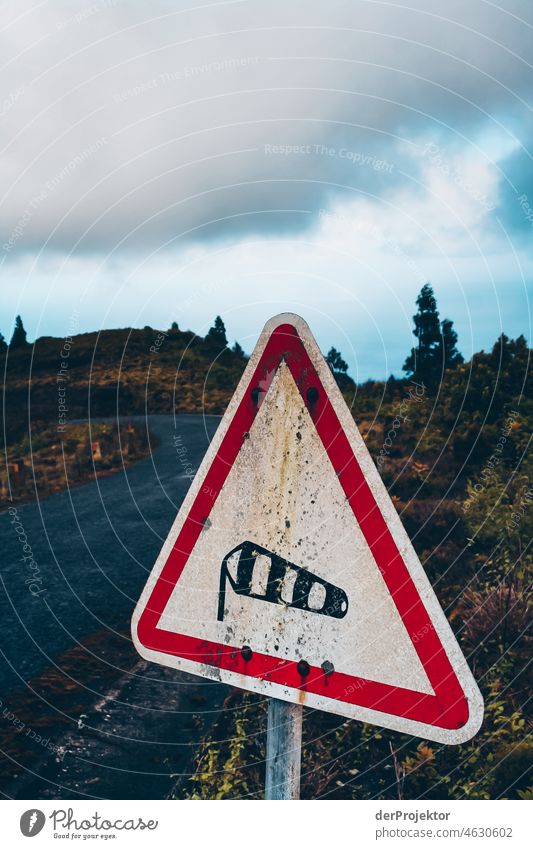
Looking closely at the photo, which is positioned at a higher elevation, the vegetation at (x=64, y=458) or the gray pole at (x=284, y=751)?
the gray pole at (x=284, y=751)

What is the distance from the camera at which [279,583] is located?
1.64 m

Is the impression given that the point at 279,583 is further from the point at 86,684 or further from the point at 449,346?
the point at 449,346

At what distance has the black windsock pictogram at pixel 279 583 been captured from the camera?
1.61 m

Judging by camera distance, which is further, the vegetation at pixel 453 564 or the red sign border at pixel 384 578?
the vegetation at pixel 453 564

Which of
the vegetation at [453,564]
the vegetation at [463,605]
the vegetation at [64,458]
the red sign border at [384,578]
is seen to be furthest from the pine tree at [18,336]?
the red sign border at [384,578]

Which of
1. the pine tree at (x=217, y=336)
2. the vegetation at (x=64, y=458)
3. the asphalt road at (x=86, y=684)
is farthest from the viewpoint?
the pine tree at (x=217, y=336)

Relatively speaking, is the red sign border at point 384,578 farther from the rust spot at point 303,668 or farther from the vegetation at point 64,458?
the vegetation at point 64,458

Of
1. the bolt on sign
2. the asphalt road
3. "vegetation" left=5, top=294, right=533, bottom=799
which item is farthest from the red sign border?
the asphalt road

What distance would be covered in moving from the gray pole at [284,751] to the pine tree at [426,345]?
981 centimetres

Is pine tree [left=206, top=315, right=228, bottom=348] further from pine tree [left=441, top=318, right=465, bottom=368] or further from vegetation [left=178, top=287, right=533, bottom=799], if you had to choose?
vegetation [left=178, top=287, right=533, bottom=799]

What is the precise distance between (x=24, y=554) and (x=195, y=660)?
6.79 m

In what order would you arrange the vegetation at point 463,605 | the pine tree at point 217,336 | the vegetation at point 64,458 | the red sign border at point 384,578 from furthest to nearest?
Answer: the pine tree at point 217,336 → the vegetation at point 64,458 → the vegetation at point 463,605 → the red sign border at point 384,578

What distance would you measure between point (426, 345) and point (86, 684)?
9588 millimetres

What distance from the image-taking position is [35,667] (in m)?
4.98
